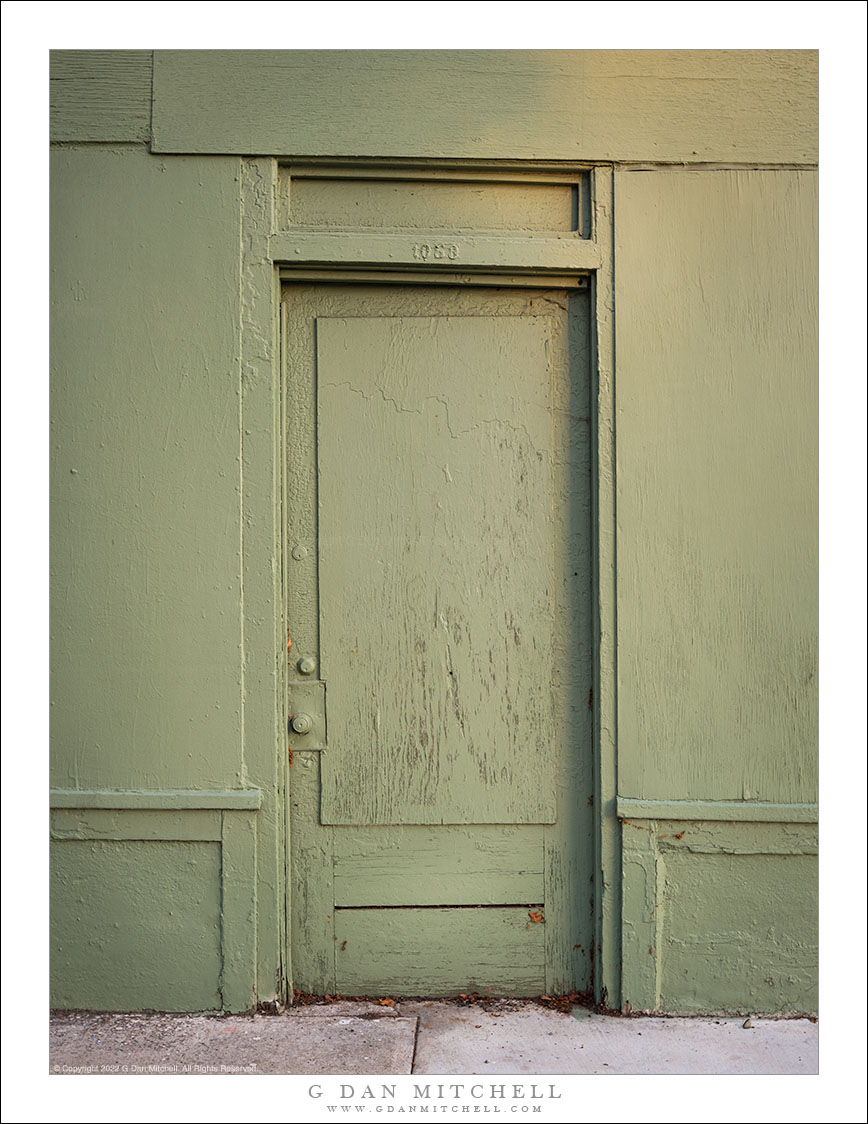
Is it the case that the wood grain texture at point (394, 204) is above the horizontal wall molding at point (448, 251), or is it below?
above

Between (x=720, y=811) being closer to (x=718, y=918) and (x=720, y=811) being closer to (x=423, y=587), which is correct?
(x=718, y=918)

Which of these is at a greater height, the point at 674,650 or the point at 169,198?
the point at 169,198

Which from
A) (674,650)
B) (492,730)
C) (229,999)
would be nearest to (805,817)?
(674,650)

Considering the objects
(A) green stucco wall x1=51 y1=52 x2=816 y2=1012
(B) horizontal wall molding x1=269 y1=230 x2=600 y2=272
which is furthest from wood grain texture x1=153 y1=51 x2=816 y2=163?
(B) horizontal wall molding x1=269 y1=230 x2=600 y2=272

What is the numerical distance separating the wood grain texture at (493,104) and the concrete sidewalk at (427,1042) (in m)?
3.06

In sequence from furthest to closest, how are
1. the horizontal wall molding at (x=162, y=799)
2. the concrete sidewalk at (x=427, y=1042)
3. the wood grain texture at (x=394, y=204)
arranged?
the wood grain texture at (x=394, y=204)
the horizontal wall molding at (x=162, y=799)
the concrete sidewalk at (x=427, y=1042)

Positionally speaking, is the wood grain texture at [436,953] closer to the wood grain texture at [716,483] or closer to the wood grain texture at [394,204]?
the wood grain texture at [716,483]

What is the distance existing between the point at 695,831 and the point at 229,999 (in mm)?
1767

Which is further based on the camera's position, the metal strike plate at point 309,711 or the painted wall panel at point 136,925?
the metal strike plate at point 309,711

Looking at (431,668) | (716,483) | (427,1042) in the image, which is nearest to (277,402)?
(431,668)

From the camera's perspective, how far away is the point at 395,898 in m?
3.31

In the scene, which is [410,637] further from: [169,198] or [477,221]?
[169,198]

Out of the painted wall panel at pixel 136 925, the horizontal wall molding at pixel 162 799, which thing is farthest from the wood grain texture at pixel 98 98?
the painted wall panel at pixel 136 925

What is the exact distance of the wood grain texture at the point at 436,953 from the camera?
3305mm
